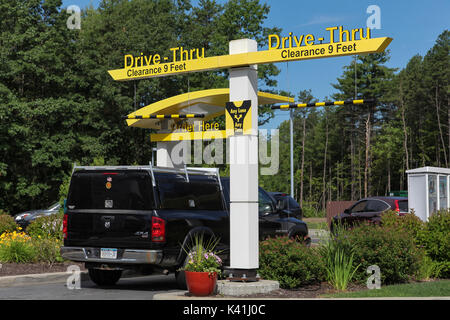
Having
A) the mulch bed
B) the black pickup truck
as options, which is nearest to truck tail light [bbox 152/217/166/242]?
the black pickup truck

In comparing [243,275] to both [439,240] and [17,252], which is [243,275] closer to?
[439,240]

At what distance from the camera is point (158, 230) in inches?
435

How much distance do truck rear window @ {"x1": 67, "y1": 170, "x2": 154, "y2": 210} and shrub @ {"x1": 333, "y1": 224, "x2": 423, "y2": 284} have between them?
3.84 m

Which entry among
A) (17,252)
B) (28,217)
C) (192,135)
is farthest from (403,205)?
(28,217)

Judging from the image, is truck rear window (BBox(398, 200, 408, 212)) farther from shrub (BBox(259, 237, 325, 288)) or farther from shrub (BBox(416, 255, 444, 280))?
shrub (BBox(259, 237, 325, 288))

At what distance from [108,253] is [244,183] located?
2775 mm

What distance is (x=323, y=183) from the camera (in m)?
96.3

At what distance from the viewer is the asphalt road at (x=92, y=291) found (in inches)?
434

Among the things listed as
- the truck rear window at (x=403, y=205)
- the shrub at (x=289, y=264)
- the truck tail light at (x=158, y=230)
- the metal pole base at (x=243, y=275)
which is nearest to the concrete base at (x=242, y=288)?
the metal pole base at (x=243, y=275)

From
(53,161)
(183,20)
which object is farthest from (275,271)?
(183,20)

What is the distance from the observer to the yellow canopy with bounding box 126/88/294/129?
804 inches

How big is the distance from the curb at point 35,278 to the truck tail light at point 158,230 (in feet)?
11.5

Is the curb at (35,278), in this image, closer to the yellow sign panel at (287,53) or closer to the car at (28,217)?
the yellow sign panel at (287,53)

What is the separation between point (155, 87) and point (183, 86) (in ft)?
11.3
